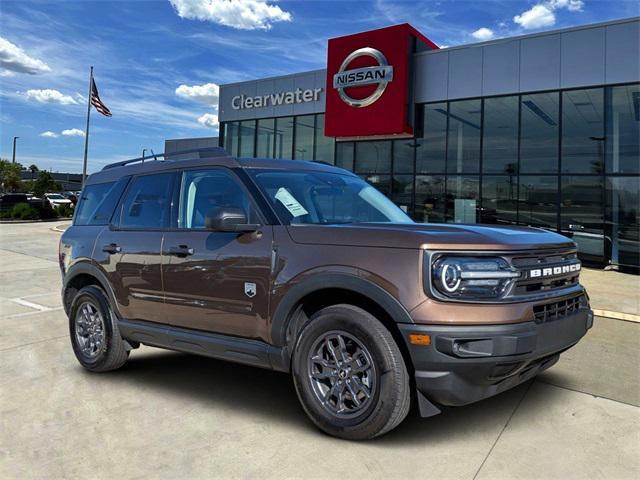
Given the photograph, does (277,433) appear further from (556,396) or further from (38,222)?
(38,222)

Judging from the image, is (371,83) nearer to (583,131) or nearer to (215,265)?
(583,131)

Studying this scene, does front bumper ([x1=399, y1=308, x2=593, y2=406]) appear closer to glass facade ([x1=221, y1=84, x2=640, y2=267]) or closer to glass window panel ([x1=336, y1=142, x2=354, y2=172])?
glass facade ([x1=221, y1=84, x2=640, y2=267])

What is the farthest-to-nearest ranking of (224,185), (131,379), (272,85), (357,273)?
(272,85), (131,379), (224,185), (357,273)

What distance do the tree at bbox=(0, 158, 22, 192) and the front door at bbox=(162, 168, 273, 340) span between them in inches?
2820

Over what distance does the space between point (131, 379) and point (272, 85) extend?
59.1 ft

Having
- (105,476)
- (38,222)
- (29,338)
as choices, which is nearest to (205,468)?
(105,476)

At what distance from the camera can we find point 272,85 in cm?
2089

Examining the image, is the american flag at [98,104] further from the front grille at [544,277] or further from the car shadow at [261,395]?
the front grille at [544,277]

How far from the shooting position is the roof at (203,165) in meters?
3.97

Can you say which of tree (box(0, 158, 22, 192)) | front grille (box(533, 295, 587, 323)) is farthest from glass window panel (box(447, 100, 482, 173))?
tree (box(0, 158, 22, 192))

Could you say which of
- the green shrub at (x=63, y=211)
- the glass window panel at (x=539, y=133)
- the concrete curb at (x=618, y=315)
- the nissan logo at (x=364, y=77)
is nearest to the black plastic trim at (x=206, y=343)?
the concrete curb at (x=618, y=315)

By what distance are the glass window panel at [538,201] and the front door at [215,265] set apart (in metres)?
12.5

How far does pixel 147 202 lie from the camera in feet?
14.9

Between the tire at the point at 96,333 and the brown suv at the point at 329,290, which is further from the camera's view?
the tire at the point at 96,333
